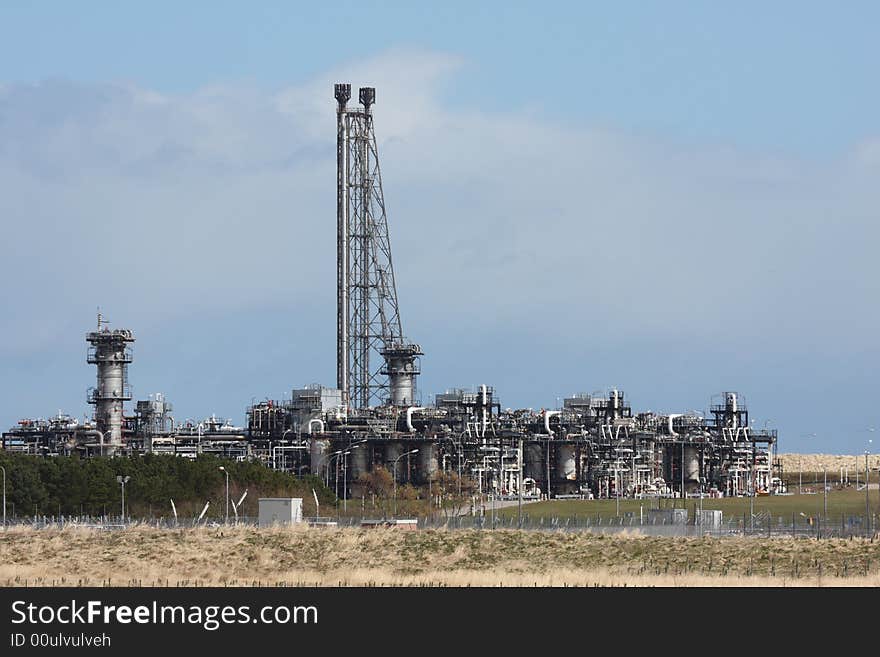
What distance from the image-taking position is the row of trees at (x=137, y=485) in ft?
507

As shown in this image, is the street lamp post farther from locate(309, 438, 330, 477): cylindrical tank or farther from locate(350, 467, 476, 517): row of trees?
locate(350, 467, 476, 517): row of trees

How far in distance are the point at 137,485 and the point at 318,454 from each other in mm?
37409

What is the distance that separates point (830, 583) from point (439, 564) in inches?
994

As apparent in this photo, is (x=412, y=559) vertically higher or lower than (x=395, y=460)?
lower

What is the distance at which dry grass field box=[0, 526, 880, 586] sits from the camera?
86062 millimetres

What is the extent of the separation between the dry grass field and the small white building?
9606mm

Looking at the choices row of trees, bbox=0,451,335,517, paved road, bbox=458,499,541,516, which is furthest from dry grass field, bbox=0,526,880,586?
paved road, bbox=458,499,541,516

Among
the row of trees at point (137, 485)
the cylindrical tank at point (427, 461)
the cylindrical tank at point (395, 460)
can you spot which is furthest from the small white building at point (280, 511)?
the cylindrical tank at point (427, 461)

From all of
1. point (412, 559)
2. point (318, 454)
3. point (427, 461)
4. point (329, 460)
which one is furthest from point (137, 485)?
point (412, 559)

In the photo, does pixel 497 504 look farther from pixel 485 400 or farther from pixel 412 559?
pixel 412 559

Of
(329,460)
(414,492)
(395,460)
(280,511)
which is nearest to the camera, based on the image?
(280,511)

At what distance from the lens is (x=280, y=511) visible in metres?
132

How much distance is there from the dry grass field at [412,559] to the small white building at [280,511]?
9.61 metres
